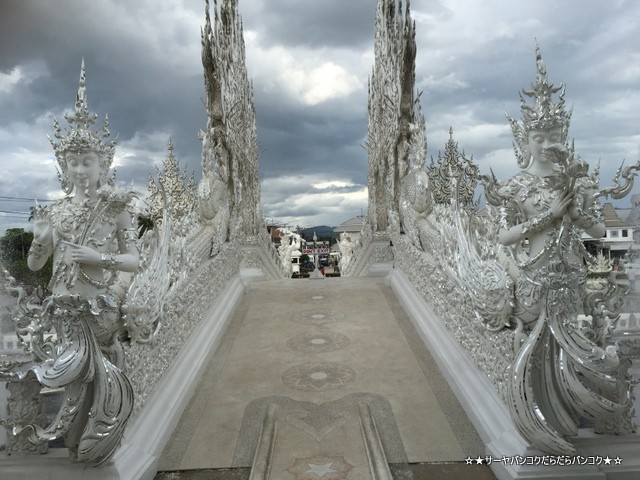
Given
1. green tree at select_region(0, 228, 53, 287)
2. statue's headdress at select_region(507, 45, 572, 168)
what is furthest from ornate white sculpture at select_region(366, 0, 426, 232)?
green tree at select_region(0, 228, 53, 287)

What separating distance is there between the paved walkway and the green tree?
1092mm

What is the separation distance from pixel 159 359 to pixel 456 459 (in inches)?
64.9

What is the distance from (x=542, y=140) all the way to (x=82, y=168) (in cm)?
204

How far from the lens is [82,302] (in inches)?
70.4

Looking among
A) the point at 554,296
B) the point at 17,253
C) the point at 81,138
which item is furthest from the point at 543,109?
the point at 17,253

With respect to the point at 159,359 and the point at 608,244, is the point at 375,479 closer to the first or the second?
the point at 159,359

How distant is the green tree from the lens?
2.06 meters

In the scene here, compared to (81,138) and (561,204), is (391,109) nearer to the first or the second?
(561,204)

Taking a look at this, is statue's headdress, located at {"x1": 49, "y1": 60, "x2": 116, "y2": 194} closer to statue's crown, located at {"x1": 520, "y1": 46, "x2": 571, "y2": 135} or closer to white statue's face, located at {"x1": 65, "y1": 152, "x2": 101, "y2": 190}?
white statue's face, located at {"x1": 65, "y1": 152, "x2": 101, "y2": 190}

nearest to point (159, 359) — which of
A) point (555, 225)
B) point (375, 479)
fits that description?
point (375, 479)

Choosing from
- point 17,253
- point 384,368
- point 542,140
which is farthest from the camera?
point 384,368

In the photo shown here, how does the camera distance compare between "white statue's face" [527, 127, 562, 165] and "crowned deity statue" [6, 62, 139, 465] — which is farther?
"white statue's face" [527, 127, 562, 165]

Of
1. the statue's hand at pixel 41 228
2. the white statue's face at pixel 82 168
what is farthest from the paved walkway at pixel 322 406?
the white statue's face at pixel 82 168

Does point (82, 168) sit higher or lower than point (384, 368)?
higher
